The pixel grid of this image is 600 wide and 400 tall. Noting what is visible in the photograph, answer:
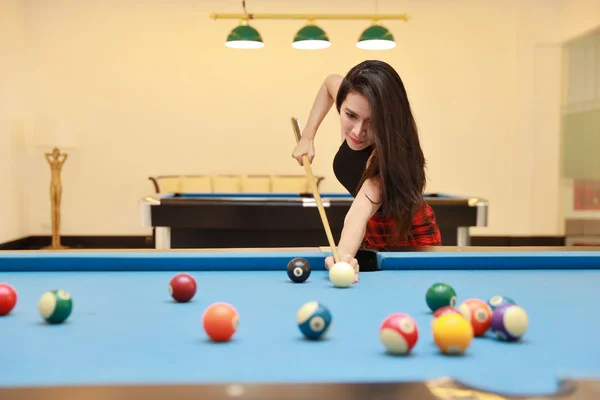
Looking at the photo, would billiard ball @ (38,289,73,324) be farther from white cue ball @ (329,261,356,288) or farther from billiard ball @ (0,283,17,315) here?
white cue ball @ (329,261,356,288)

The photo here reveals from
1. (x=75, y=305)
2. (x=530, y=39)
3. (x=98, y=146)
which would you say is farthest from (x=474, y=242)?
(x=75, y=305)

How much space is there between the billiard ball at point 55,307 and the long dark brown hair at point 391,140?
1.12 meters

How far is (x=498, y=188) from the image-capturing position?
7.59m

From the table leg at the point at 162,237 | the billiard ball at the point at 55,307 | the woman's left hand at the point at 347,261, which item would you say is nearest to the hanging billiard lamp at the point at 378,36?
the table leg at the point at 162,237

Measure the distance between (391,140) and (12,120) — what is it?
5.70 m

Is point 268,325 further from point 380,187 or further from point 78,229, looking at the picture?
point 78,229

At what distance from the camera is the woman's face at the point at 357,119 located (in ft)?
7.18

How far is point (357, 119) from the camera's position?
2.22 m

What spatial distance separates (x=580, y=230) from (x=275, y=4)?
4002mm

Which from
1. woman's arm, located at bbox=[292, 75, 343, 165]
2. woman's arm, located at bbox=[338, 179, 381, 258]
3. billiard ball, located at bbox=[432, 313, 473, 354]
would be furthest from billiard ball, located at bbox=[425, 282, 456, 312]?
woman's arm, located at bbox=[292, 75, 343, 165]

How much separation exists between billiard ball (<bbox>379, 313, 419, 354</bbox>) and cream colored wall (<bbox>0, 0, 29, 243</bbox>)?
6.29m

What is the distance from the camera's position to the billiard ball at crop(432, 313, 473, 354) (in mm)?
1050

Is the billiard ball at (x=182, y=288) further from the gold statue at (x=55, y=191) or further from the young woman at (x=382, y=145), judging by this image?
the gold statue at (x=55, y=191)

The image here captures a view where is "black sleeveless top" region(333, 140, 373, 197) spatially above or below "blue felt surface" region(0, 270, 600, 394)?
above
